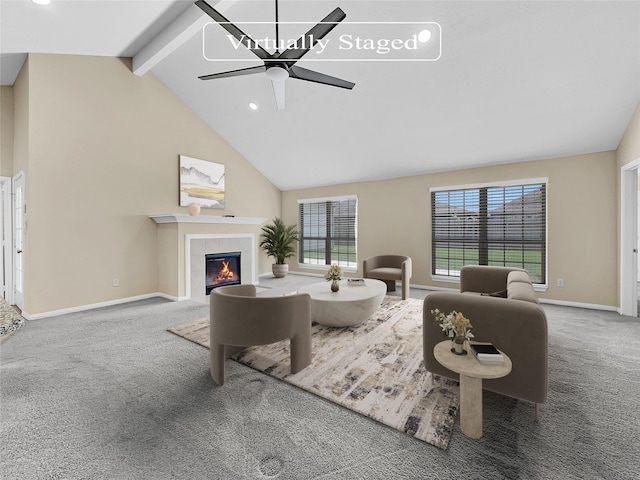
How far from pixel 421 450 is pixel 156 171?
561 centimetres

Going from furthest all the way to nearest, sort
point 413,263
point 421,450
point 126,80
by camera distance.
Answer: point 413,263 < point 126,80 < point 421,450

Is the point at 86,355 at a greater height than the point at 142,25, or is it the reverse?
the point at 142,25

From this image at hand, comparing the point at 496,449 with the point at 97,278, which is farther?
the point at 97,278

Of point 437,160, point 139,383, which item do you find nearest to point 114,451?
point 139,383

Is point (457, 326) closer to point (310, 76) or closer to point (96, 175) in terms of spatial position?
point (310, 76)

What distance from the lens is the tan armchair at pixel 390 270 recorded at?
4727 millimetres

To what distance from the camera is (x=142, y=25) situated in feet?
12.2

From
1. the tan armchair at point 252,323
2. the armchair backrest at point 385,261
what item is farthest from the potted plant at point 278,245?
the tan armchair at point 252,323

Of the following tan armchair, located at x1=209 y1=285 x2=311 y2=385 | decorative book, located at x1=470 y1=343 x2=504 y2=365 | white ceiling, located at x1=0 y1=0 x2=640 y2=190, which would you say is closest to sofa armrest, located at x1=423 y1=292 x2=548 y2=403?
decorative book, located at x1=470 y1=343 x2=504 y2=365

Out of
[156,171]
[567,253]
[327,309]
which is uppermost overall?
[156,171]

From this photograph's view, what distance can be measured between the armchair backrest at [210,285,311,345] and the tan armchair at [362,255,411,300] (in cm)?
298

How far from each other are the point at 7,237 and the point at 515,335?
22.5 ft

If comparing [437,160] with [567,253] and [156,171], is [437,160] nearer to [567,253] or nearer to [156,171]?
[567,253]

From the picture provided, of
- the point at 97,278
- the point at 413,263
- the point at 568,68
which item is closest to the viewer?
the point at 568,68
